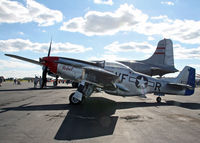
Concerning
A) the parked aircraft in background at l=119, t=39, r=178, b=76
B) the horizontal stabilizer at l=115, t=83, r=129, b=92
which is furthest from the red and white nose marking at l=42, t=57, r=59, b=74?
the parked aircraft in background at l=119, t=39, r=178, b=76

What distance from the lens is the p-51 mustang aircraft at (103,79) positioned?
909cm

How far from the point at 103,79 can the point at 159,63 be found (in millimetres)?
14584

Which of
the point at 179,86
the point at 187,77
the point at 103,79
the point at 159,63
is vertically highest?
the point at 159,63

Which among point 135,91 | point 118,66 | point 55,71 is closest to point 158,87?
point 135,91

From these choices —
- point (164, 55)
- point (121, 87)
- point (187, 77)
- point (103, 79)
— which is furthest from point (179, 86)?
point (164, 55)

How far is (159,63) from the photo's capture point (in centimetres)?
2120

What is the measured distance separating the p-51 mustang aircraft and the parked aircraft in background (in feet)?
26.2

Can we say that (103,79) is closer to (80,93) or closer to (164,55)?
(80,93)

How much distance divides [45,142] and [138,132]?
265 centimetres

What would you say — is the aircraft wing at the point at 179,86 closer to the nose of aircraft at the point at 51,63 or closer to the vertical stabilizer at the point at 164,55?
the nose of aircraft at the point at 51,63

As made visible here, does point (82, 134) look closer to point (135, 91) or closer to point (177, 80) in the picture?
point (135, 91)

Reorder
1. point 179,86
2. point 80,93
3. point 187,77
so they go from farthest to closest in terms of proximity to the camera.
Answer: point 187,77
point 179,86
point 80,93

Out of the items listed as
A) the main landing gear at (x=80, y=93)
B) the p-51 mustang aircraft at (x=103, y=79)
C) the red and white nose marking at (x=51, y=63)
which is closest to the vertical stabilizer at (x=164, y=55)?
the p-51 mustang aircraft at (x=103, y=79)

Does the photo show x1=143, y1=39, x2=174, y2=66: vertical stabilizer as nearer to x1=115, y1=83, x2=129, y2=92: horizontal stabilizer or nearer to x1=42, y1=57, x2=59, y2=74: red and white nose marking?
x1=115, y1=83, x2=129, y2=92: horizontal stabilizer
